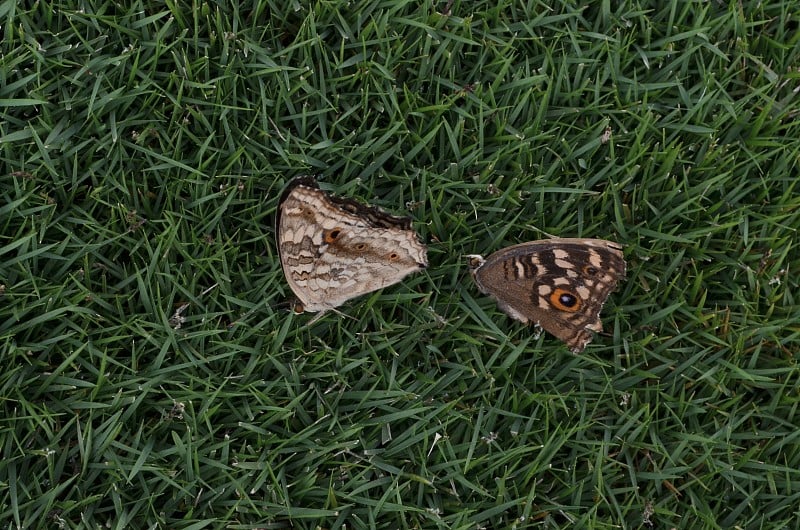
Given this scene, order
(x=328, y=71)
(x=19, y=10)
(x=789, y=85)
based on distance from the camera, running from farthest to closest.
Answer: (x=789, y=85) → (x=328, y=71) → (x=19, y=10)

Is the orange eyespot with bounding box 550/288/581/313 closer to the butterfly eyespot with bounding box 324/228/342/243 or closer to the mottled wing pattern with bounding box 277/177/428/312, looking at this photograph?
the mottled wing pattern with bounding box 277/177/428/312

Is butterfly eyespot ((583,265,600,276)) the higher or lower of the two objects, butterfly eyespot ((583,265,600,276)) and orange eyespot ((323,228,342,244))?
the higher

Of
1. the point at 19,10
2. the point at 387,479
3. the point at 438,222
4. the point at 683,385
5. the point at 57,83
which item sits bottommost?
the point at 387,479

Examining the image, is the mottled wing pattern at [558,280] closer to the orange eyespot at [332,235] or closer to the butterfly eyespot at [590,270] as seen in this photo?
the butterfly eyespot at [590,270]

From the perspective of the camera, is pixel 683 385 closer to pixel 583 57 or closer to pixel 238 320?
pixel 583 57

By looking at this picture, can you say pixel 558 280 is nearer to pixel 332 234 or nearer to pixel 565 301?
pixel 565 301

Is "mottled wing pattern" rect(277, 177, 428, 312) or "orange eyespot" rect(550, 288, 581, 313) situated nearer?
"mottled wing pattern" rect(277, 177, 428, 312)

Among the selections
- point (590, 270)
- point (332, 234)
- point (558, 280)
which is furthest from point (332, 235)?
point (590, 270)

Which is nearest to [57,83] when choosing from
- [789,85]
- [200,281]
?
[200,281]

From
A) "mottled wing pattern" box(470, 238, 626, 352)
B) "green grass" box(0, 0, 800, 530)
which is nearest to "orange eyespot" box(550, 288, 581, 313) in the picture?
"mottled wing pattern" box(470, 238, 626, 352)
